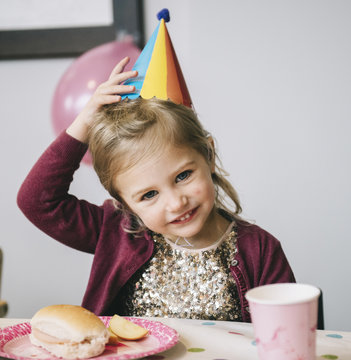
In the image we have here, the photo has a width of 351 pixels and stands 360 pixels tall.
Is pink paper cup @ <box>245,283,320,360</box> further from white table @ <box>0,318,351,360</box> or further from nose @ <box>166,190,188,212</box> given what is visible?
nose @ <box>166,190,188,212</box>

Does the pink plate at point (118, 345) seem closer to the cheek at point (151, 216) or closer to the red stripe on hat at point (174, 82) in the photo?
the cheek at point (151, 216)

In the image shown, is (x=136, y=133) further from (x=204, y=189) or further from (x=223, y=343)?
(x=223, y=343)

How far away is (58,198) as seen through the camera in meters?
1.02

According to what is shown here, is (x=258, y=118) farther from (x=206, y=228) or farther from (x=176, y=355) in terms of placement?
(x=176, y=355)

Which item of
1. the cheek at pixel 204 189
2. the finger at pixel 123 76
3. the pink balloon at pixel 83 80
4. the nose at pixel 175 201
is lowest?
the nose at pixel 175 201

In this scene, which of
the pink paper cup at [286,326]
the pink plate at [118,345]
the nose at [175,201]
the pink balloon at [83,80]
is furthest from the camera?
the pink balloon at [83,80]

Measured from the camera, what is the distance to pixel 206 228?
3.46 feet

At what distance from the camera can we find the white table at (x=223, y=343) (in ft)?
1.97

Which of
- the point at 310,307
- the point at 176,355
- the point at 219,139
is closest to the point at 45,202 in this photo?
the point at 176,355

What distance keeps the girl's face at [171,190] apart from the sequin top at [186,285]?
14 centimetres

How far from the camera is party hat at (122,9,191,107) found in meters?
0.92

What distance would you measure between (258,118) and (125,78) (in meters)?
1.03

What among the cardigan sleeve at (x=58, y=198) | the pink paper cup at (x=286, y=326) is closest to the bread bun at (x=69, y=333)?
the pink paper cup at (x=286, y=326)

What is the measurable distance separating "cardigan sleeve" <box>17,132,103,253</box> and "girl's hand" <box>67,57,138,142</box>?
0.8 inches
